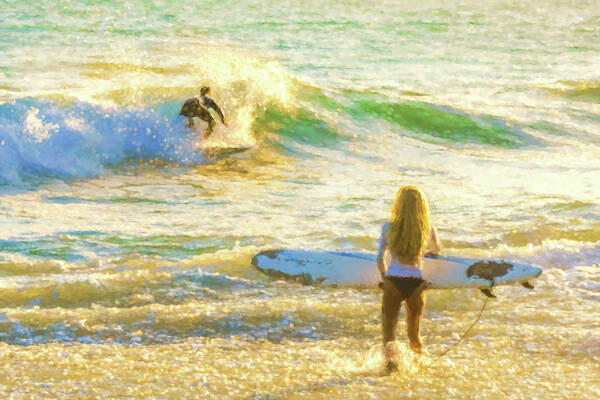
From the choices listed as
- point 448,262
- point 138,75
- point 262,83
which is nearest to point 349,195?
point 448,262

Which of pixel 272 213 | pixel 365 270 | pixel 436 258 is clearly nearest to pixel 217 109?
pixel 272 213

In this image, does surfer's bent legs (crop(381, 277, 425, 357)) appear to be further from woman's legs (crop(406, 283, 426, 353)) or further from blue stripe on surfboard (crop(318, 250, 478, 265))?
blue stripe on surfboard (crop(318, 250, 478, 265))

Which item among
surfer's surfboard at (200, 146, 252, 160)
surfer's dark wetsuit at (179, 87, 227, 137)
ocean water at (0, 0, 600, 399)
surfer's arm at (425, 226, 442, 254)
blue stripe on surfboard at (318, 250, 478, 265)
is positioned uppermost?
surfer's arm at (425, 226, 442, 254)

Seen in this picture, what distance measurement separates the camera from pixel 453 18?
42.8 meters

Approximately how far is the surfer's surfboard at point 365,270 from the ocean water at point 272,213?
1.67ft

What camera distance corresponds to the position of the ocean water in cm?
545

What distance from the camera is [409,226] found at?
511cm

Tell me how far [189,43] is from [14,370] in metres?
25.2

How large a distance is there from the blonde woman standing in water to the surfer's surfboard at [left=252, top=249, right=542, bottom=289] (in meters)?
0.32

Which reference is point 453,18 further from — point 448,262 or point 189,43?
point 448,262

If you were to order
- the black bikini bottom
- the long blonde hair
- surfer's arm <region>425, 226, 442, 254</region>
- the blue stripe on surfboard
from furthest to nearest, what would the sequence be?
the blue stripe on surfboard → surfer's arm <region>425, 226, 442, 254</region> → the black bikini bottom → the long blonde hair

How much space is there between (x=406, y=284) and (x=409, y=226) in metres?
0.40

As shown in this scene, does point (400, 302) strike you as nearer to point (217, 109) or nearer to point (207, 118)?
point (217, 109)

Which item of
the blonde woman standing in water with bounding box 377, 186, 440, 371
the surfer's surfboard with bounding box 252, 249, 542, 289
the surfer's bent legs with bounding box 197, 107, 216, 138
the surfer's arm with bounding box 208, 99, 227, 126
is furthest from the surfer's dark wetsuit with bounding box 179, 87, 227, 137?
the blonde woman standing in water with bounding box 377, 186, 440, 371
